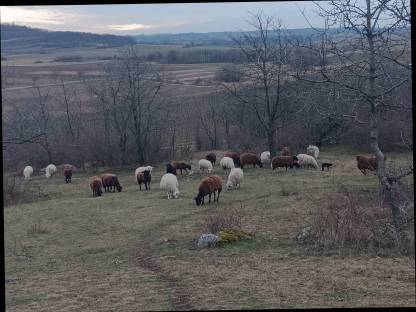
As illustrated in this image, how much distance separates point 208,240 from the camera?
486 inches

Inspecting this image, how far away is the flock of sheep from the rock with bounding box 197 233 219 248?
6598 mm

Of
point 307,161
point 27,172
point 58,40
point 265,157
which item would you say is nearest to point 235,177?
point 307,161

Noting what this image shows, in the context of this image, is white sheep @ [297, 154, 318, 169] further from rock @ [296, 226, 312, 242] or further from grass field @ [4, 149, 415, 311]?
rock @ [296, 226, 312, 242]

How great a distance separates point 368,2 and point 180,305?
724cm

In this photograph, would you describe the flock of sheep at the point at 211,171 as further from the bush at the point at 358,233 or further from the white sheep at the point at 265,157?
the bush at the point at 358,233

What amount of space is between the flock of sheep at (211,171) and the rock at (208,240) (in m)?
6.60

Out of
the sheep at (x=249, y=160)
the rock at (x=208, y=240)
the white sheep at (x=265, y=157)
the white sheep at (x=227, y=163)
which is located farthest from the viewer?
the white sheep at (x=265, y=157)

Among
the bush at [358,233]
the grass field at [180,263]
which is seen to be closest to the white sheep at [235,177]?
the grass field at [180,263]

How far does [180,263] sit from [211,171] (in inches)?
715

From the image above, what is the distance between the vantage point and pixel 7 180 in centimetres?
2711

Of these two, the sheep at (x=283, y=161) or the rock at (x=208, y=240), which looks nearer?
the rock at (x=208, y=240)

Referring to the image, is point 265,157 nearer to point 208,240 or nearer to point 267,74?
point 267,74

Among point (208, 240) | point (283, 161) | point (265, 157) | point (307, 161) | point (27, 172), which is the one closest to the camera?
point (208, 240)

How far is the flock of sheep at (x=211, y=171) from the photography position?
19.7 metres
